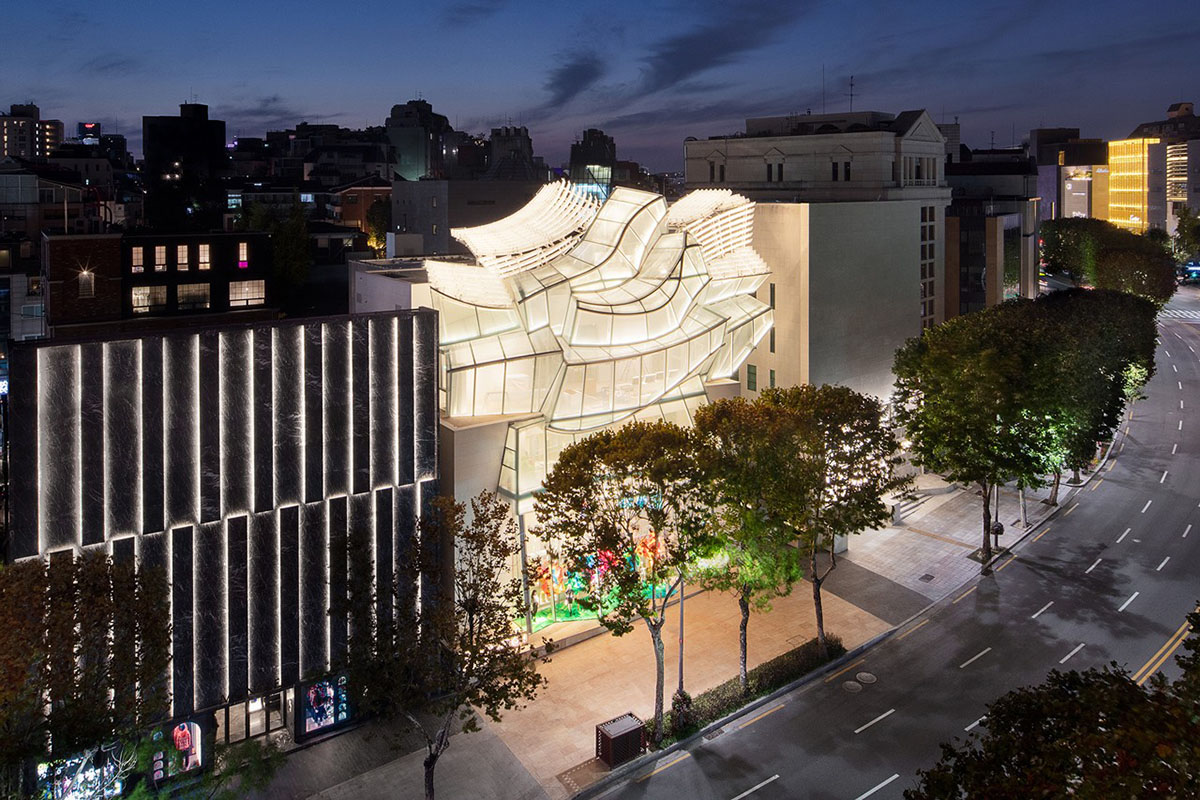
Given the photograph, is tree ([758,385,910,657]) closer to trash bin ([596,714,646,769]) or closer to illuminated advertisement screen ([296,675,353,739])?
trash bin ([596,714,646,769])

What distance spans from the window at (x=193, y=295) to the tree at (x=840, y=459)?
156 feet

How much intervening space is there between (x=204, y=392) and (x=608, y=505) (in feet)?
44.6

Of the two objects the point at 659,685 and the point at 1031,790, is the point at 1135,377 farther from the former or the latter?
the point at 1031,790

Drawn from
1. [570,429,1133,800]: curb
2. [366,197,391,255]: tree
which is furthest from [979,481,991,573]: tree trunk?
[366,197,391,255]: tree

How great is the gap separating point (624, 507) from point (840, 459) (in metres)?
9.70

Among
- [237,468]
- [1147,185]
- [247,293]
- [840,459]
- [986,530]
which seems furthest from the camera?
[1147,185]

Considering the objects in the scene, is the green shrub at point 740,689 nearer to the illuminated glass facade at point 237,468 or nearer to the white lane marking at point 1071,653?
the white lane marking at point 1071,653

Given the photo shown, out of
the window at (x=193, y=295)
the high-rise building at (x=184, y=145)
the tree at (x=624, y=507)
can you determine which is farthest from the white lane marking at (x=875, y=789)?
the high-rise building at (x=184, y=145)

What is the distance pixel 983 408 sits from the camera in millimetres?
46344

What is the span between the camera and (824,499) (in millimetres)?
37125

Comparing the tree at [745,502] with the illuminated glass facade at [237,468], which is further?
the tree at [745,502]

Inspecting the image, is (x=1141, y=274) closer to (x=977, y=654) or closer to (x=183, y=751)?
(x=977, y=654)

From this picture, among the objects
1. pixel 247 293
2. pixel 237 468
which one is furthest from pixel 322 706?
pixel 247 293

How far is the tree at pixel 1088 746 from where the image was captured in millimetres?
14961
